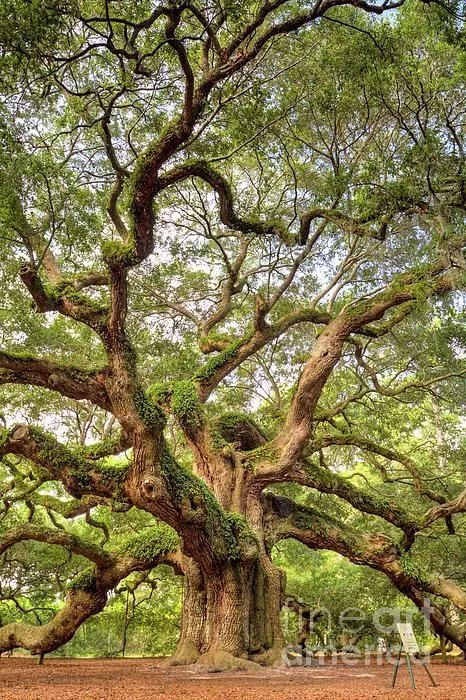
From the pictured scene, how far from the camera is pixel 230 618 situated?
277 inches

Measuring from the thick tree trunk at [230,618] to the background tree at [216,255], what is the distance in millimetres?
32

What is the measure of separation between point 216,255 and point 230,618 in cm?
653

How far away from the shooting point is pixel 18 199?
5.98 m

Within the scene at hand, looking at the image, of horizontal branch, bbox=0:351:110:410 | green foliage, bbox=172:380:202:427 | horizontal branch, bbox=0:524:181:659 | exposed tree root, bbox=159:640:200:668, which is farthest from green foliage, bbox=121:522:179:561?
horizontal branch, bbox=0:351:110:410

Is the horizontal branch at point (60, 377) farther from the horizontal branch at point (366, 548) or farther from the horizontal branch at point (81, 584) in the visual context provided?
the horizontal branch at point (366, 548)

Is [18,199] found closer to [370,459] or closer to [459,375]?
[459,375]

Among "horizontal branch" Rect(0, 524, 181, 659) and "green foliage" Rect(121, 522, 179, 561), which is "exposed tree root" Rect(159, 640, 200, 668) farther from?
"green foliage" Rect(121, 522, 179, 561)

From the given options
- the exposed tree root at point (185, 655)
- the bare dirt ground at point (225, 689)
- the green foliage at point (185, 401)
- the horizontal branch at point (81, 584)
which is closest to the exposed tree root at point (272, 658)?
the bare dirt ground at point (225, 689)

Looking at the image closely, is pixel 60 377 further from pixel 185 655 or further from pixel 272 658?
pixel 272 658

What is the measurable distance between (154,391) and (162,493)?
8.12ft

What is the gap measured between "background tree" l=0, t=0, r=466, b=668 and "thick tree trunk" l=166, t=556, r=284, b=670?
0.10 ft

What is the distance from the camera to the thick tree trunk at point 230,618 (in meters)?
6.90

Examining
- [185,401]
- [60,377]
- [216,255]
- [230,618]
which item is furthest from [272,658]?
[216,255]

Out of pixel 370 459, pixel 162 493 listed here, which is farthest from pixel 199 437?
pixel 370 459
